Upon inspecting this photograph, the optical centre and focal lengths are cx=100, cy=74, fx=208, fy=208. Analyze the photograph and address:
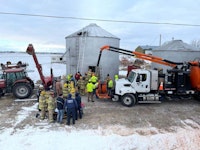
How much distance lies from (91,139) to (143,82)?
5.89 m

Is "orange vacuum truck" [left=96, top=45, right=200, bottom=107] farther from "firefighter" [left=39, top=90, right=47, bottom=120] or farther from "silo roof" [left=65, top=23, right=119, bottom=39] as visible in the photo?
"silo roof" [left=65, top=23, right=119, bottom=39]

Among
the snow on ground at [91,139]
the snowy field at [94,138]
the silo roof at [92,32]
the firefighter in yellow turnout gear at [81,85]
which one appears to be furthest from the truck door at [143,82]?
the silo roof at [92,32]

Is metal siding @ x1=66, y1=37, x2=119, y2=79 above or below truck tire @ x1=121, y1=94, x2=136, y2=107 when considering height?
above

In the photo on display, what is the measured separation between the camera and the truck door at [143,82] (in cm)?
1284

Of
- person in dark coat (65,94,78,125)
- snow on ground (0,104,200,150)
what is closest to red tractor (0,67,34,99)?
snow on ground (0,104,200,150)

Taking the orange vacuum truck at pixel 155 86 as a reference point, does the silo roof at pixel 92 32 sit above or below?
above

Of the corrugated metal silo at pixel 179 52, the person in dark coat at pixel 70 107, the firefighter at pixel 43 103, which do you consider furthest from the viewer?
the corrugated metal silo at pixel 179 52

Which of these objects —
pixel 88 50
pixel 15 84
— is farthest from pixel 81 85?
pixel 15 84

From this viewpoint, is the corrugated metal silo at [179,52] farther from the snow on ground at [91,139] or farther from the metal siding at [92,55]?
the snow on ground at [91,139]

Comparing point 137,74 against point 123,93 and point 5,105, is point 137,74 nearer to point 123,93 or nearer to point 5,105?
point 123,93

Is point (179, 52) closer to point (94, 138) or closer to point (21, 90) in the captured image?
point (21, 90)

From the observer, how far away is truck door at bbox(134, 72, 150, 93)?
12836 millimetres

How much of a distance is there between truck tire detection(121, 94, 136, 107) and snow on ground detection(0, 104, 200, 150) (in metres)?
3.37

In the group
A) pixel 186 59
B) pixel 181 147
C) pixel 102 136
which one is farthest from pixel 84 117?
pixel 186 59
